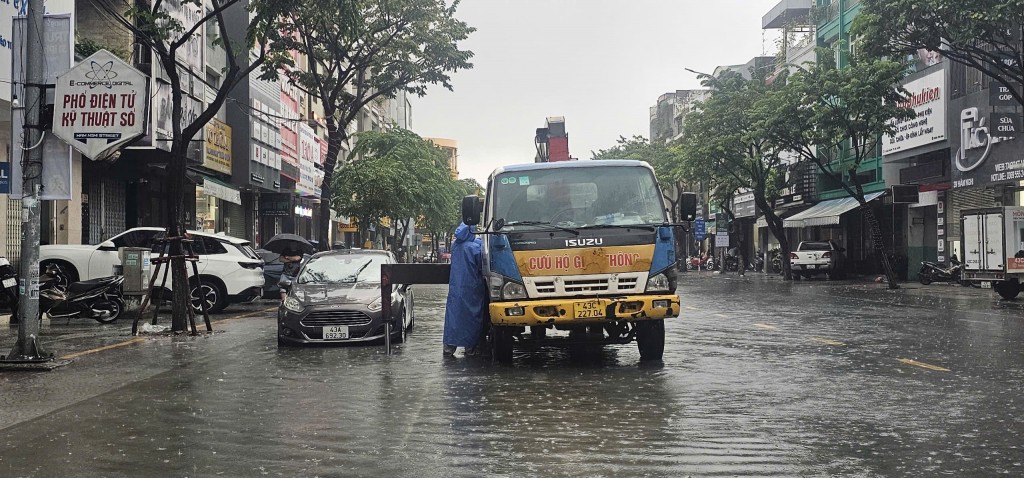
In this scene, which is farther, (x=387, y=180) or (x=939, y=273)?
(x=387, y=180)

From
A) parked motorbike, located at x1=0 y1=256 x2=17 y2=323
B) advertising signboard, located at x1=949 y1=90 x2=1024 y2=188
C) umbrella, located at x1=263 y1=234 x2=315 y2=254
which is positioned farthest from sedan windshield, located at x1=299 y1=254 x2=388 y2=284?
advertising signboard, located at x1=949 y1=90 x2=1024 y2=188

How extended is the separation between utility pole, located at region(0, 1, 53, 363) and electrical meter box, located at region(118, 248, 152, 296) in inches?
299

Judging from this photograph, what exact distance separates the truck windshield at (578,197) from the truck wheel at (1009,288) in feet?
60.8

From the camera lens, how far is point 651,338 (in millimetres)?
12164

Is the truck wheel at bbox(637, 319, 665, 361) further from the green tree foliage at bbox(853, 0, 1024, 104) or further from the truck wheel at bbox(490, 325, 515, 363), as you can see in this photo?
the green tree foliage at bbox(853, 0, 1024, 104)

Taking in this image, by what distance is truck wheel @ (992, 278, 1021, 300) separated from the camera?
1059 inches

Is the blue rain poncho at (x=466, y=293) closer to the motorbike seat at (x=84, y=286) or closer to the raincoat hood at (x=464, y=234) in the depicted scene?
the raincoat hood at (x=464, y=234)

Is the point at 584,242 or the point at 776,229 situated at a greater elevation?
the point at 776,229

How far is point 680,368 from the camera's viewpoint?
1153cm

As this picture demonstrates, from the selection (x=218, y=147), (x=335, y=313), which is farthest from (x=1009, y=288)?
(x=218, y=147)

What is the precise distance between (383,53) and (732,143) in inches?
746

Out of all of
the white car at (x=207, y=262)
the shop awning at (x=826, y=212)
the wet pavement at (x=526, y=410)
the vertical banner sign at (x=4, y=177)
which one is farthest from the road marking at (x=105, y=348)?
the shop awning at (x=826, y=212)

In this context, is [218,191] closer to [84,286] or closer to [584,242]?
[84,286]

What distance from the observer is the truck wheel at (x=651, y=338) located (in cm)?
1212
